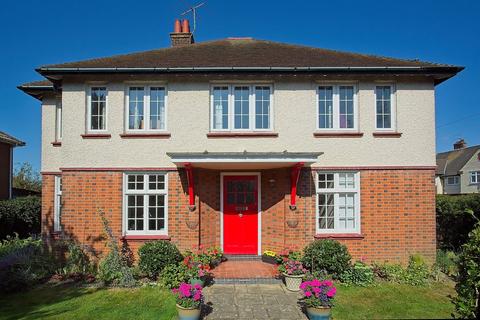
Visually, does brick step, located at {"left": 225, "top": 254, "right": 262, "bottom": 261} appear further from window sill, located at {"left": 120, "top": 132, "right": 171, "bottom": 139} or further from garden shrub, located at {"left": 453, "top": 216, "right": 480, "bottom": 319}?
garden shrub, located at {"left": 453, "top": 216, "right": 480, "bottom": 319}

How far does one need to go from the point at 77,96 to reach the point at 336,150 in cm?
804

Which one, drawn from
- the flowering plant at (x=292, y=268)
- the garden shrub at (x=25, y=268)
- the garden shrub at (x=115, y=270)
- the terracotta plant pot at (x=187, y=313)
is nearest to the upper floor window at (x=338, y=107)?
the flowering plant at (x=292, y=268)

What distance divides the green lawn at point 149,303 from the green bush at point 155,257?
26.1 inches

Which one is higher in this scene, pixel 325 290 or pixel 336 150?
pixel 336 150

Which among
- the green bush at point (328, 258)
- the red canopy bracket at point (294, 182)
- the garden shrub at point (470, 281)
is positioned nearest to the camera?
the garden shrub at point (470, 281)

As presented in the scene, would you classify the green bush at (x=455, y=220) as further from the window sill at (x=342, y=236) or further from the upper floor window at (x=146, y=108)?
the upper floor window at (x=146, y=108)

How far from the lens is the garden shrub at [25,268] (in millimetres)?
8125

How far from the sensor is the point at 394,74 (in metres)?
9.60

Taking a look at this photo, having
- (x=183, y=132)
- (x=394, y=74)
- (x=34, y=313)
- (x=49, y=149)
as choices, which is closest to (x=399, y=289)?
(x=394, y=74)

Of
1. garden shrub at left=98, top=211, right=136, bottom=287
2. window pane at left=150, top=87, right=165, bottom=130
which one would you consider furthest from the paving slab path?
window pane at left=150, top=87, right=165, bottom=130

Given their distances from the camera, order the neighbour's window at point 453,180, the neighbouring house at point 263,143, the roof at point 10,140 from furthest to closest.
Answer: the neighbour's window at point 453,180 → the roof at point 10,140 → the neighbouring house at point 263,143

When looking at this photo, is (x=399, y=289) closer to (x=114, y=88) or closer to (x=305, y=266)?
(x=305, y=266)

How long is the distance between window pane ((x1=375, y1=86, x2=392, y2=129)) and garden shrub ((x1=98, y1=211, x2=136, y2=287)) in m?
8.42

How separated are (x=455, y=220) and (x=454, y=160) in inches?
1338
